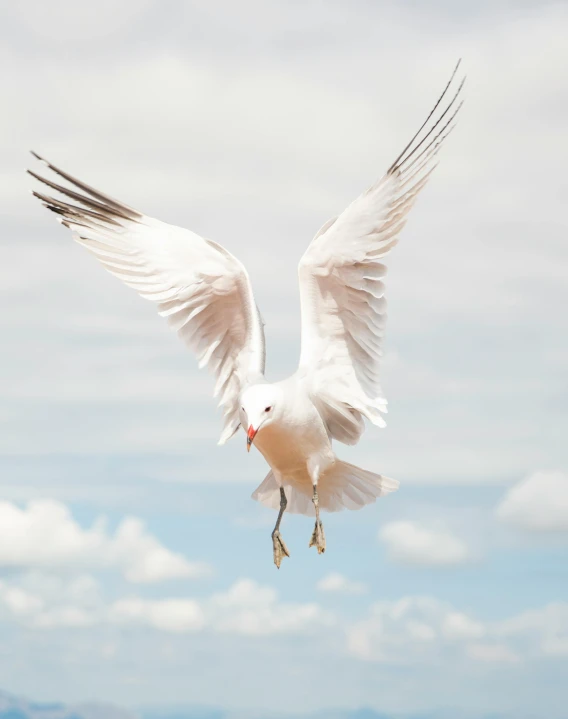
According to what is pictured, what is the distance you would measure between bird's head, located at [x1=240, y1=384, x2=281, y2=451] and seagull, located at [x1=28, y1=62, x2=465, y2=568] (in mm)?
20

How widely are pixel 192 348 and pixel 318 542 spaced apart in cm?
359

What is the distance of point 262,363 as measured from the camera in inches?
762

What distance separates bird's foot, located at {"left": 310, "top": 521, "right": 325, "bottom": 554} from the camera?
18.6 meters

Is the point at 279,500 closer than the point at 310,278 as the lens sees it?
No

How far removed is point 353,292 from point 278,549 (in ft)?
12.7

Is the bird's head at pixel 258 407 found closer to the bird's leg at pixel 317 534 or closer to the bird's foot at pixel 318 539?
the bird's leg at pixel 317 534

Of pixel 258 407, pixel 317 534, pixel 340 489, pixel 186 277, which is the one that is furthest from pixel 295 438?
pixel 186 277

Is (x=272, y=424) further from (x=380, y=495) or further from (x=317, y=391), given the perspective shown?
(x=380, y=495)

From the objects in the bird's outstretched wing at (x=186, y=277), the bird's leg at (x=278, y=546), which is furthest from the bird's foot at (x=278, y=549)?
the bird's outstretched wing at (x=186, y=277)

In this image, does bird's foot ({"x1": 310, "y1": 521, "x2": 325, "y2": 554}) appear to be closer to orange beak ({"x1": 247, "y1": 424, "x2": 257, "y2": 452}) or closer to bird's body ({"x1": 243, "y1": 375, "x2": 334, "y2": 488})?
bird's body ({"x1": 243, "y1": 375, "x2": 334, "y2": 488})

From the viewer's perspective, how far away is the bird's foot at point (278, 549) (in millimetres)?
18856

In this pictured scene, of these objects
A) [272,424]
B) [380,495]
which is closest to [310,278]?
[272,424]

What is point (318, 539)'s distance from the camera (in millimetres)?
18781

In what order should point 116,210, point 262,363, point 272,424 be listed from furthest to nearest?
1. point 116,210
2. point 262,363
3. point 272,424
